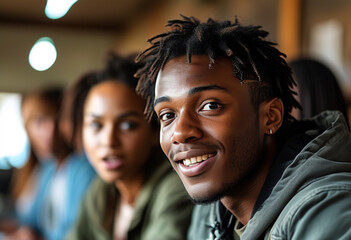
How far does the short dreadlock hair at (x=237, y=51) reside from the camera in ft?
3.75

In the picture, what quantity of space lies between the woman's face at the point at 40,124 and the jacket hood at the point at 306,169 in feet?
7.80

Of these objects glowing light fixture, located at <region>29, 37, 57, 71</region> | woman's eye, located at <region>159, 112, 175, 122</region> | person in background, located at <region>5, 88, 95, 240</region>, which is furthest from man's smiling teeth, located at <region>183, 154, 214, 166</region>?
glowing light fixture, located at <region>29, 37, 57, 71</region>

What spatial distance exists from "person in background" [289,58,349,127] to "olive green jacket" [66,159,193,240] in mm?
501

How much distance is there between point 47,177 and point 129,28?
2802mm

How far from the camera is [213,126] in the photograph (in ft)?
3.66

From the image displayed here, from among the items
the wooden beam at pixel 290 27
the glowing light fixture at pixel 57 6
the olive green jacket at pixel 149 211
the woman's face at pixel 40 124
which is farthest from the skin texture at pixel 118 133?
the woman's face at pixel 40 124

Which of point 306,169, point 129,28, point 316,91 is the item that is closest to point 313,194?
point 306,169

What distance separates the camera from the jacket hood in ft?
3.39

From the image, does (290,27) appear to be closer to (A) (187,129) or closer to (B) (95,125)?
(B) (95,125)

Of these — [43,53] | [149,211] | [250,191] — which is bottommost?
[149,211]

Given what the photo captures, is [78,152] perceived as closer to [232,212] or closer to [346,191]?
[232,212]

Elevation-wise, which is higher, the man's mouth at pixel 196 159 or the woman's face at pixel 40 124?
the man's mouth at pixel 196 159

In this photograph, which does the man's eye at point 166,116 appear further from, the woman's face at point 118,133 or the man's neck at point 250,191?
the woman's face at point 118,133

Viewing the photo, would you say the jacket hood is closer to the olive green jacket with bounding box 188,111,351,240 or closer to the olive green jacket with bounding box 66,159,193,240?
the olive green jacket with bounding box 188,111,351,240
